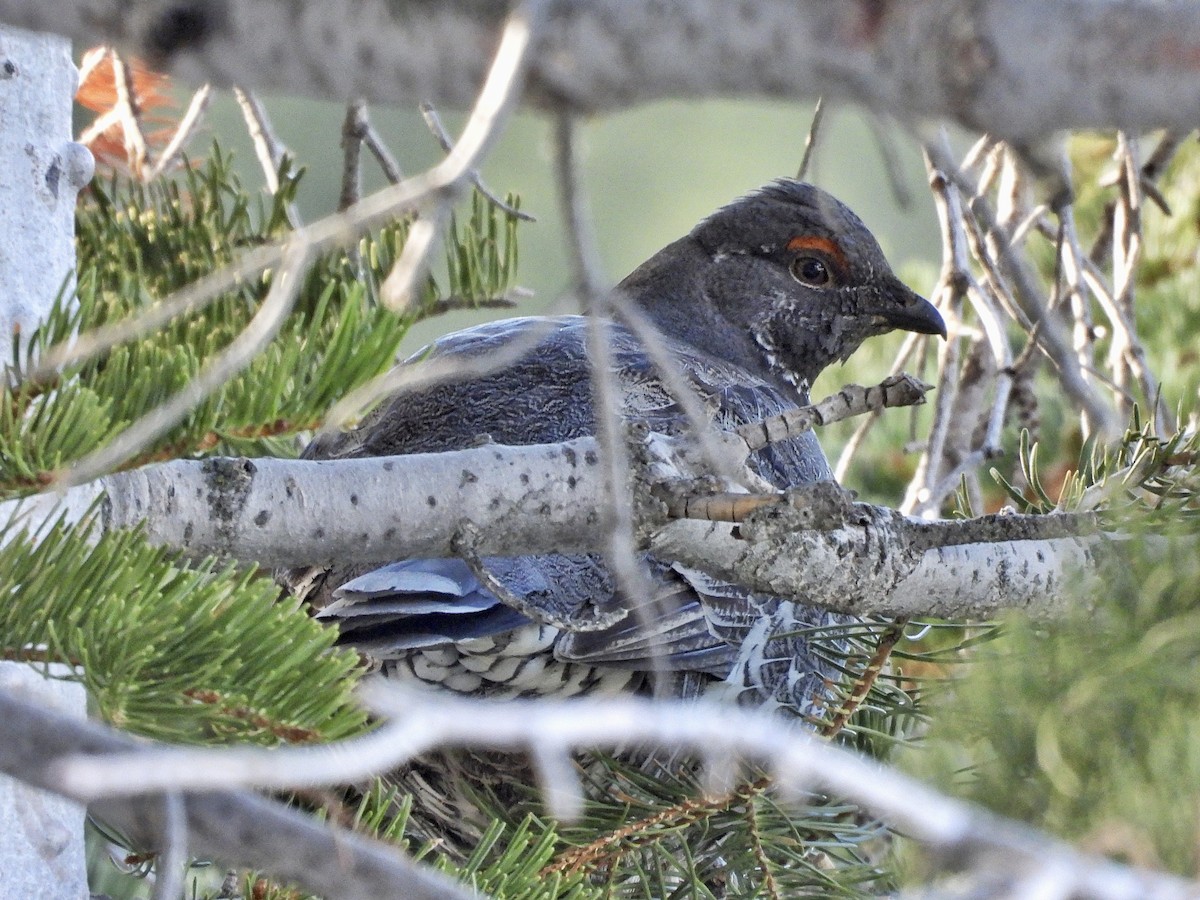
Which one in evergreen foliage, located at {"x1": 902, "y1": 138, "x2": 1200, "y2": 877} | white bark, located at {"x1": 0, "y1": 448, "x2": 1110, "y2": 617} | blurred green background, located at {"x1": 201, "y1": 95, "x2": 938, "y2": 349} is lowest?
blurred green background, located at {"x1": 201, "y1": 95, "x2": 938, "y2": 349}

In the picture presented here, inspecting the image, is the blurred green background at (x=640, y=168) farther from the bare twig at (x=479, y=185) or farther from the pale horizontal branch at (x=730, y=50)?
the pale horizontal branch at (x=730, y=50)

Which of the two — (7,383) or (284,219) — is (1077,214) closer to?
(284,219)

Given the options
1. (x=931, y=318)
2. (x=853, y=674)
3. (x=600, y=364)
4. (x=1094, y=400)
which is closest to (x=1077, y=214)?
(x=931, y=318)

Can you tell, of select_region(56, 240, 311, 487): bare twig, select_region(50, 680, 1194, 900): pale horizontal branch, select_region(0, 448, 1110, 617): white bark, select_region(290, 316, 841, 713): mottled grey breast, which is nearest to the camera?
select_region(50, 680, 1194, 900): pale horizontal branch

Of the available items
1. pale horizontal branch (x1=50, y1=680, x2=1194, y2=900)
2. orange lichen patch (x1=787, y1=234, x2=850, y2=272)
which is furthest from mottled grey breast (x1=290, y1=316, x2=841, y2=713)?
pale horizontal branch (x1=50, y1=680, x2=1194, y2=900)

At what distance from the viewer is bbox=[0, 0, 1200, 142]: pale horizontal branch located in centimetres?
76

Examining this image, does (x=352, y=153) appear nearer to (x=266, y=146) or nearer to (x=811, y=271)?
(x=266, y=146)

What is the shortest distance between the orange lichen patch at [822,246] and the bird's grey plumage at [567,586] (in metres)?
0.02

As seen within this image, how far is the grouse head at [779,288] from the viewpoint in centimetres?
330

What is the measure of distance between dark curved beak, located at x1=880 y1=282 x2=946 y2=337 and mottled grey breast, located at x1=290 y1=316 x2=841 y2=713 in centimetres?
61

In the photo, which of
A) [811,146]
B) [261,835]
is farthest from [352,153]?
[261,835]

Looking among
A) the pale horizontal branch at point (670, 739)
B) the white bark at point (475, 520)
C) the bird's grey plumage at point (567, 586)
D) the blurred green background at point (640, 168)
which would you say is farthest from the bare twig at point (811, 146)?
the blurred green background at point (640, 168)

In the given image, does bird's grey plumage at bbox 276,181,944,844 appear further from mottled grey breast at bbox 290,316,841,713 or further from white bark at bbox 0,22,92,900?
white bark at bbox 0,22,92,900

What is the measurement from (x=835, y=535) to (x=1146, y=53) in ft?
3.35
